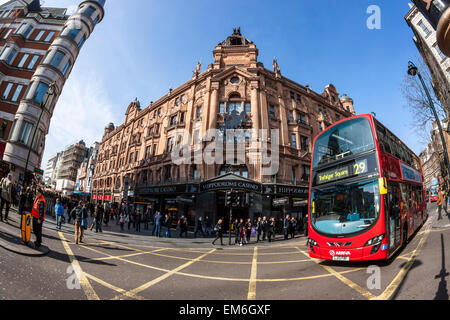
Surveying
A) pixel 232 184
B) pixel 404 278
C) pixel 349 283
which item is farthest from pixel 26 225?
pixel 232 184

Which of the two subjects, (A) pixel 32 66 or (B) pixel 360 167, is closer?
(B) pixel 360 167

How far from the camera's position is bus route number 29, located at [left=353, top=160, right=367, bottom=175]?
5.60 metres

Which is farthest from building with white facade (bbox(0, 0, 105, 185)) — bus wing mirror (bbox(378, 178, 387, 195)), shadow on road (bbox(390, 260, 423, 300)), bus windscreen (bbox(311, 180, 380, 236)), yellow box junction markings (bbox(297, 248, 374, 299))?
shadow on road (bbox(390, 260, 423, 300))

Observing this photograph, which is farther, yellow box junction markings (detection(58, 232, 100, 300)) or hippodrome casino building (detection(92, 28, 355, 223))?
hippodrome casino building (detection(92, 28, 355, 223))

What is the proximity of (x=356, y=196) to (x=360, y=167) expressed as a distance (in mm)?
1001

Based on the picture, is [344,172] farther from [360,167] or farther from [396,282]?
[396,282]

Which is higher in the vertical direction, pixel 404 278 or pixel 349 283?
pixel 404 278

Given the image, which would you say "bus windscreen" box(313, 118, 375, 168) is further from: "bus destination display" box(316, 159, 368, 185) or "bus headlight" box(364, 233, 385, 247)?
"bus headlight" box(364, 233, 385, 247)

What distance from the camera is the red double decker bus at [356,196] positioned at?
491 centimetres

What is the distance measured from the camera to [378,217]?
4887mm

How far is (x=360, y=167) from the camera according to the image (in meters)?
5.69

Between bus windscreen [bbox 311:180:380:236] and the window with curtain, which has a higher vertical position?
the window with curtain

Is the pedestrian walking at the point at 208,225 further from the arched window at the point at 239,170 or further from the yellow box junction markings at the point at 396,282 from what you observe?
the yellow box junction markings at the point at 396,282

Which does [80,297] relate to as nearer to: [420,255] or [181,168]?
[420,255]
